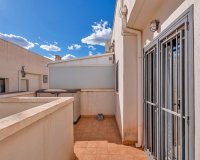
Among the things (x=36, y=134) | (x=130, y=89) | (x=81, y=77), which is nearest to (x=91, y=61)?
(x=81, y=77)

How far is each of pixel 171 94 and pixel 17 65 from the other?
10098mm

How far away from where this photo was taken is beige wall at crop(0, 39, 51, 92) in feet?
29.6

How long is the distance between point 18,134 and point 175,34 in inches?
78.9

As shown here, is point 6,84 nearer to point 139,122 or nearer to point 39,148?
point 139,122

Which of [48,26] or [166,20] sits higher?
[48,26]

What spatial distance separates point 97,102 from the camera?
24.3 feet

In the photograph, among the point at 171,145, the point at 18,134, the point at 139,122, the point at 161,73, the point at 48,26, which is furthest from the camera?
the point at 48,26

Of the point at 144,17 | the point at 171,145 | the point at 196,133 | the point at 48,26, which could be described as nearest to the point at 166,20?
the point at 144,17

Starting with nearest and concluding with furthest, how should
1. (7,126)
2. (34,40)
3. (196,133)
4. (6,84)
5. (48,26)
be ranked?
(7,126) → (196,133) → (6,84) → (48,26) → (34,40)

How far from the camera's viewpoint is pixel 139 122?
3.97 m

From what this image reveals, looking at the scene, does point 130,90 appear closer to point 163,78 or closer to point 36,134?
point 163,78

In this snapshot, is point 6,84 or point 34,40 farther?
point 34,40

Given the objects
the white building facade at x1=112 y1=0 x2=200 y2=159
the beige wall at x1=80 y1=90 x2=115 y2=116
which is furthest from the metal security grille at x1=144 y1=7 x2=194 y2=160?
the beige wall at x1=80 y1=90 x2=115 y2=116

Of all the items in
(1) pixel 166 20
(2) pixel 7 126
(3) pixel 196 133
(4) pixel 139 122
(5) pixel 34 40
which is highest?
(5) pixel 34 40
